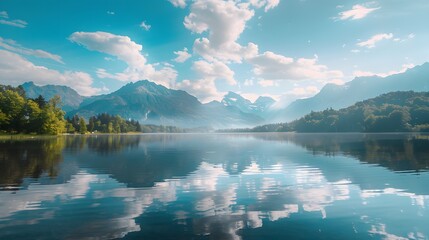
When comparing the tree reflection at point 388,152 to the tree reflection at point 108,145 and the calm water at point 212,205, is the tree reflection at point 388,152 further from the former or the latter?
the tree reflection at point 108,145

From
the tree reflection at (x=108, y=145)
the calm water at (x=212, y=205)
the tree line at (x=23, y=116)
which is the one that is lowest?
the calm water at (x=212, y=205)

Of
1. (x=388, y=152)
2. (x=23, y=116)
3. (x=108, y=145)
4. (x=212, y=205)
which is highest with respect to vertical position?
(x=23, y=116)

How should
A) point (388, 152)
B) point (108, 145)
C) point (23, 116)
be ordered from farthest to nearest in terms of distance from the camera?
1. point (23, 116)
2. point (108, 145)
3. point (388, 152)

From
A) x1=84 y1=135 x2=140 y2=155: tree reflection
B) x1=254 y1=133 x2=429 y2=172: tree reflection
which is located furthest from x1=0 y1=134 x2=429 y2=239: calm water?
x1=84 y1=135 x2=140 y2=155: tree reflection

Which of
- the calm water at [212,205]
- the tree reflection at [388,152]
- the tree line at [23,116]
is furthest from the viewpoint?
the tree line at [23,116]

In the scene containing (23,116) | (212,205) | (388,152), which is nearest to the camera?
(212,205)

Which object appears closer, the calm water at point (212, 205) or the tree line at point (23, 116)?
the calm water at point (212, 205)

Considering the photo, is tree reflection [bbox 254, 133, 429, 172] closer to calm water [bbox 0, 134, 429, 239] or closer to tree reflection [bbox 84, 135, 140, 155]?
calm water [bbox 0, 134, 429, 239]

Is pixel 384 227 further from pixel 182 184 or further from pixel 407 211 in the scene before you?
pixel 182 184

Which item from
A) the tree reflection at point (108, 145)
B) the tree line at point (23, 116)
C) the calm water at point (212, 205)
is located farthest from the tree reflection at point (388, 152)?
the tree line at point (23, 116)

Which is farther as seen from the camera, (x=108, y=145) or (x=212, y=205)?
(x=108, y=145)

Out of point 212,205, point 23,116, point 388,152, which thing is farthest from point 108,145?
point 23,116

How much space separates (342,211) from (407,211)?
4666 millimetres

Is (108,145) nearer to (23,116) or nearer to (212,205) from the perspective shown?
(212,205)
